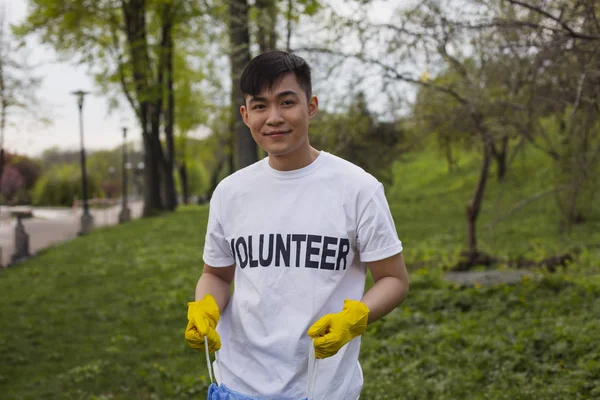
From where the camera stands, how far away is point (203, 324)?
2.23 meters

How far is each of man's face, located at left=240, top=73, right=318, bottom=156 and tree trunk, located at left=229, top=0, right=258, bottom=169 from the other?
5182 millimetres

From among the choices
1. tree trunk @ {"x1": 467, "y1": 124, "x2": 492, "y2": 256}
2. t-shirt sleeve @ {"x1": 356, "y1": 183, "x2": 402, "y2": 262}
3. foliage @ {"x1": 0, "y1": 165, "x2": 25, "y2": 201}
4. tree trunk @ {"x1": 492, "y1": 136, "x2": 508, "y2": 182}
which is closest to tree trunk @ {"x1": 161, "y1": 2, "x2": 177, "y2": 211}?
tree trunk @ {"x1": 492, "y1": 136, "x2": 508, "y2": 182}

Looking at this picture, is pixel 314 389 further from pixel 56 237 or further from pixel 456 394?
pixel 56 237

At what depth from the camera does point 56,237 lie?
828 inches

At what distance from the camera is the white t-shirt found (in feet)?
7.32

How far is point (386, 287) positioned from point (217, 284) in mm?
639

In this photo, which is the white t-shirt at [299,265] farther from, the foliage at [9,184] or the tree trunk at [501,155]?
the foliage at [9,184]

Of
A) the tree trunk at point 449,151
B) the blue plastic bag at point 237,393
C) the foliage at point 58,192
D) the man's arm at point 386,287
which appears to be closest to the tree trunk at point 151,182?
the tree trunk at point 449,151

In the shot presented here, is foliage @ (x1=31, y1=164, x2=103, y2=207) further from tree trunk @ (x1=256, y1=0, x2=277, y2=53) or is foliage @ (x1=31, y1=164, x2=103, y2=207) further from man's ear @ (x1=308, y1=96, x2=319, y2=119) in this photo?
man's ear @ (x1=308, y1=96, x2=319, y2=119)

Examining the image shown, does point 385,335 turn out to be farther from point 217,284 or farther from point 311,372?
point 311,372

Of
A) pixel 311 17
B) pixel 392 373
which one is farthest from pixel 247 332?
pixel 311 17

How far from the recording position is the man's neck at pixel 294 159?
91.7 inches

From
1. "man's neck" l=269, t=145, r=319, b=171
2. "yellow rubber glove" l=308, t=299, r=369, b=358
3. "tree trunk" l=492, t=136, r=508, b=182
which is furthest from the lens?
"tree trunk" l=492, t=136, r=508, b=182

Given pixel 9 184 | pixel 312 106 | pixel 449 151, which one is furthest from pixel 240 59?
pixel 9 184
